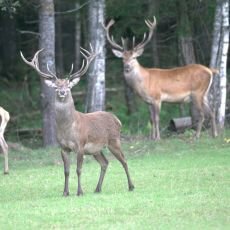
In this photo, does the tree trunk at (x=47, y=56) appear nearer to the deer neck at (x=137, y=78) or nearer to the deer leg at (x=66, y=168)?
the deer neck at (x=137, y=78)

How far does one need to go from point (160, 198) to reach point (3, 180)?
137 inches

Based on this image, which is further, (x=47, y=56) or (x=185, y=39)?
(x=185, y=39)

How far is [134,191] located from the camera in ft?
37.7

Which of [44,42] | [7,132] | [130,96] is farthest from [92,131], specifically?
[130,96]

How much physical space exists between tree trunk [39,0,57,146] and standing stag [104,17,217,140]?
1.73 m

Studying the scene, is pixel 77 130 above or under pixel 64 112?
under

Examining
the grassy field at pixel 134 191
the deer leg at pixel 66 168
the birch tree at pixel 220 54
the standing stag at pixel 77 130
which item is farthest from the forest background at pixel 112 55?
the deer leg at pixel 66 168

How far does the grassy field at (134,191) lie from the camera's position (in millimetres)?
9320

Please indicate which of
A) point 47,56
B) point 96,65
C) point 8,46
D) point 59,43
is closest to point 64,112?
point 47,56

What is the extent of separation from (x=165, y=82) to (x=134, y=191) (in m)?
7.29

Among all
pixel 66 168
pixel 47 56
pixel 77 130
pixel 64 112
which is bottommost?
pixel 66 168

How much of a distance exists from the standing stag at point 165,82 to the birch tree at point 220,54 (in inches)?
8.5

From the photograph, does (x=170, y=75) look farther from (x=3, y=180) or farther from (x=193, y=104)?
(x=3, y=180)

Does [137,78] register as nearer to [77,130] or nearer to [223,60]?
[223,60]
